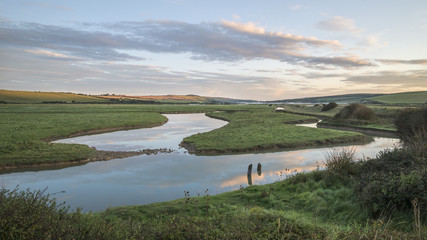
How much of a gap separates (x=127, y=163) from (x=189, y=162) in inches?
202

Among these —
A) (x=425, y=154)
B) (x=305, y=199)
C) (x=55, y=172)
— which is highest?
(x=425, y=154)

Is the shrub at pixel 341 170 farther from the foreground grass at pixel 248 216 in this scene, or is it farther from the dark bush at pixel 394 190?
the dark bush at pixel 394 190

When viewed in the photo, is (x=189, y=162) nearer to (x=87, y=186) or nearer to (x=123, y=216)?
(x=87, y=186)

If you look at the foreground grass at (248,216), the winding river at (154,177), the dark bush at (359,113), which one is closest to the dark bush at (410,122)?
the winding river at (154,177)

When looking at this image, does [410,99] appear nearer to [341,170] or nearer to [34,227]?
[341,170]

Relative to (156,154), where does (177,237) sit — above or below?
above

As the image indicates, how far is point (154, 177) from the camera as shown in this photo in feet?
59.1

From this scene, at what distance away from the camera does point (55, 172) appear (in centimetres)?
1952

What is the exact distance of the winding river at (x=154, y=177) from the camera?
1461 centimetres

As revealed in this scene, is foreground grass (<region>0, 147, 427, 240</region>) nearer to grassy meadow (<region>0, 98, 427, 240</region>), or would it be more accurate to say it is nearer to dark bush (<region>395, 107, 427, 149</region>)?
grassy meadow (<region>0, 98, 427, 240</region>)

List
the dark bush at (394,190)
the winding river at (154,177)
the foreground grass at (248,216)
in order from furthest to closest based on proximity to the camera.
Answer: the winding river at (154,177)
the dark bush at (394,190)
the foreground grass at (248,216)

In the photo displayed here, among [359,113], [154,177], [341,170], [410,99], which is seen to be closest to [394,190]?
[341,170]

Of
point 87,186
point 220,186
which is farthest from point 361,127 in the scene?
point 87,186

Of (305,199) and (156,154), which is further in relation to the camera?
(156,154)
